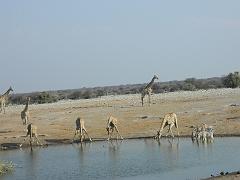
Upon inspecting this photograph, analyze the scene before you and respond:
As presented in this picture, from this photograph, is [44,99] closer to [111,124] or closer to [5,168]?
[111,124]

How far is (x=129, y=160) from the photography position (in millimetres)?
26797

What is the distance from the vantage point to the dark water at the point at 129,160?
23.2 meters

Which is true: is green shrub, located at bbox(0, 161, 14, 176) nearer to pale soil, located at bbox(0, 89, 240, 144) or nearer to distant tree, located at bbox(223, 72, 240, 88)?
pale soil, located at bbox(0, 89, 240, 144)

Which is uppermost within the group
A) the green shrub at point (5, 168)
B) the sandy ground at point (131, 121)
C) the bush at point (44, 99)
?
the bush at point (44, 99)

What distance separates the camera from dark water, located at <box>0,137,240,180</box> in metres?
23.2

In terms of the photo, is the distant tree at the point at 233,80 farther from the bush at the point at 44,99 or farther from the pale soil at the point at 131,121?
the pale soil at the point at 131,121

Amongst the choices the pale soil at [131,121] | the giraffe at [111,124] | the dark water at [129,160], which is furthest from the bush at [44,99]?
the dark water at [129,160]

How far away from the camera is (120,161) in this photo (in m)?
26.8

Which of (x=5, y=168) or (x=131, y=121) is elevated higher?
(x=131, y=121)

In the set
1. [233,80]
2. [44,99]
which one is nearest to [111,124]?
[233,80]

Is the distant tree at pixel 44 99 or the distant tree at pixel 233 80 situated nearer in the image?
the distant tree at pixel 233 80

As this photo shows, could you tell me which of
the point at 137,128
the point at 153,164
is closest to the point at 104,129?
the point at 137,128

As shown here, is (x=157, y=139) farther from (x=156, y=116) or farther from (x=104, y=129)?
(x=156, y=116)

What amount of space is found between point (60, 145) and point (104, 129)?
5.51 meters
